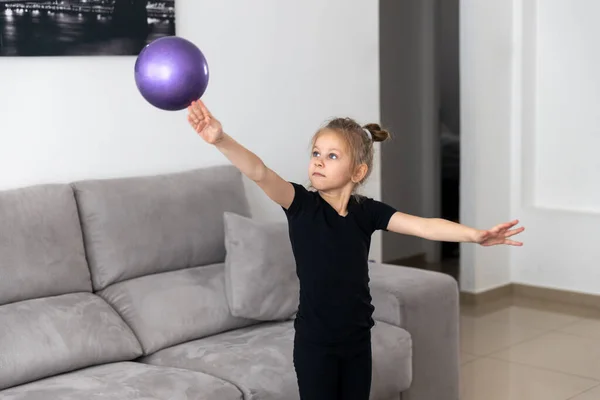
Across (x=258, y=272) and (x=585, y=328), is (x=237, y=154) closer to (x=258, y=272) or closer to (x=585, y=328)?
(x=258, y=272)

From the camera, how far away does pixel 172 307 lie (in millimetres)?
2979

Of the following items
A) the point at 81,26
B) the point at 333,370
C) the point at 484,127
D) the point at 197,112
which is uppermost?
the point at 81,26

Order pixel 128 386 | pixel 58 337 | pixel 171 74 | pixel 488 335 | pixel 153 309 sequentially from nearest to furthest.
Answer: pixel 171 74
pixel 128 386
pixel 58 337
pixel 153 309
pixel 488 335

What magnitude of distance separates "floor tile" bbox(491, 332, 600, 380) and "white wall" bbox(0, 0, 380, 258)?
2.66ft

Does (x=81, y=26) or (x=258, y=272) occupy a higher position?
(x=81, y=26)

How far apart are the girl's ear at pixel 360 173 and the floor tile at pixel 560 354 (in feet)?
6.37

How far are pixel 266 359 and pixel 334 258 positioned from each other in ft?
1.88

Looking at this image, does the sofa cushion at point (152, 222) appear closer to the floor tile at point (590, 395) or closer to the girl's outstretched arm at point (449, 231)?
the girl's outstretched arm at point (449, 231)

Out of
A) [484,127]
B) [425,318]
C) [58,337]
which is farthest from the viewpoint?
[484,127]

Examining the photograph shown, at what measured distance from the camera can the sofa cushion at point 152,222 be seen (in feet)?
9.79

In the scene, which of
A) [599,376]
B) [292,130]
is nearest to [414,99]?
[292,130]

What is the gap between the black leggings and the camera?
2338 mm

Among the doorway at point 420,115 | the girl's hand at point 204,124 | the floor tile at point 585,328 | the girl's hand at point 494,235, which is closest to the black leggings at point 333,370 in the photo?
the girl's hand at point 494,235

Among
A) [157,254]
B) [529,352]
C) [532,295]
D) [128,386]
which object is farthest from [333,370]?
[532,295]
